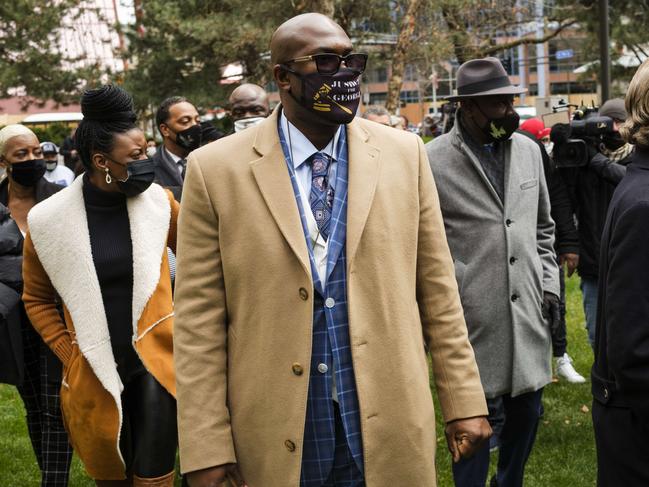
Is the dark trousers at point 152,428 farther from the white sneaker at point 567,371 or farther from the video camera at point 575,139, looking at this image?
the white sneaker at point 567,371

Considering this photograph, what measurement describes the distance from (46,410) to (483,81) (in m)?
2.72

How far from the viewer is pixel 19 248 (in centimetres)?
461

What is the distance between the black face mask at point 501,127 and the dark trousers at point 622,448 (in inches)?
75.7

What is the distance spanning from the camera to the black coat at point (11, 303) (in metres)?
4.45

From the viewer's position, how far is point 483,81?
15.0 feet

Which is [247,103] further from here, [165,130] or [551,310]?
[551,310]

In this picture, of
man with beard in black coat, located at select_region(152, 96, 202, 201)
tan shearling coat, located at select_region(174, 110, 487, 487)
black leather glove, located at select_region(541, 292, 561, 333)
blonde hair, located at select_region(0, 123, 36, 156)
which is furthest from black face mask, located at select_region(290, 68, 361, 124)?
man with beard in black coat, located at select_region(152, 96, 202, 201)

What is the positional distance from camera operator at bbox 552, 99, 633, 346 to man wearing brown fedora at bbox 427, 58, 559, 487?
120cm

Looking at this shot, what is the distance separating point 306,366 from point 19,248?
7.97 feet

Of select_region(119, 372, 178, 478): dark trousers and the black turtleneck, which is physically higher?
the black turtleneck

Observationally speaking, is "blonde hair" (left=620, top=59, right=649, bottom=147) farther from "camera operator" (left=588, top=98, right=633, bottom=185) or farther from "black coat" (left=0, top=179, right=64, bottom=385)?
"black coat" (left=0, top=179, right=64, bottom=385)

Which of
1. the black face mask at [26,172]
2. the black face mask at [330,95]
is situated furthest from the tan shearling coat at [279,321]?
the black face mask at [26,172]

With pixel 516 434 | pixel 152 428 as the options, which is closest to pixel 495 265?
pixel 516 434

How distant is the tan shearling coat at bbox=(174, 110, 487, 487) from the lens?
2.73 meters
